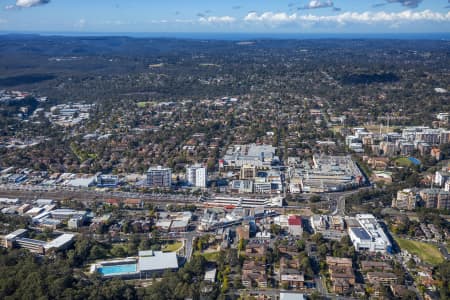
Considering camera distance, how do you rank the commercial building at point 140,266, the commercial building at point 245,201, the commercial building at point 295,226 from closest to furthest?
the commercial building at point 140,266 → the commercial building at point 295,226 → the commercial building at point 245,201

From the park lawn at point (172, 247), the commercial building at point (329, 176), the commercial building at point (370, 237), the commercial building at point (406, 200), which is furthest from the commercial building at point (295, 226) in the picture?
the commercial building at point (406, 200)

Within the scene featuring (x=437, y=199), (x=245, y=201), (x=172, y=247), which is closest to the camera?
(x=172, y=247)

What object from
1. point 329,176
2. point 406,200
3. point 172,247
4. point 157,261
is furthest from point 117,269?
point 406,200

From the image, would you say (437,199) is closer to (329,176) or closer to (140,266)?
(329,176)

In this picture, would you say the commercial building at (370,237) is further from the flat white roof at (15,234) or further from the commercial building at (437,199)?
the flat white roof at (15,234)

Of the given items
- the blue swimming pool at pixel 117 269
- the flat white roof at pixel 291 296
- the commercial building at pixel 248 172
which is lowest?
→ the blue swimming pool at pixel 117 269

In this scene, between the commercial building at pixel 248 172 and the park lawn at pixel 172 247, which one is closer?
the park lawn at pixel 172 247
